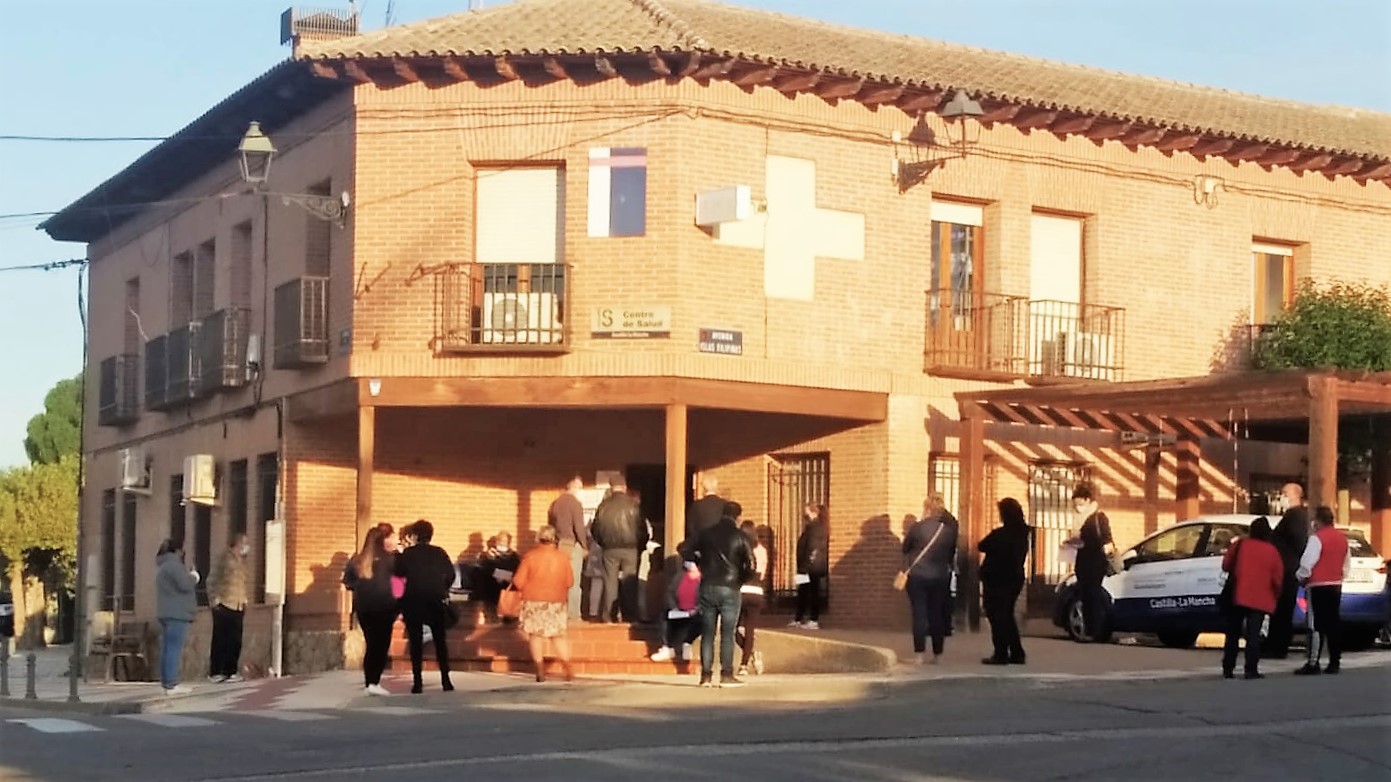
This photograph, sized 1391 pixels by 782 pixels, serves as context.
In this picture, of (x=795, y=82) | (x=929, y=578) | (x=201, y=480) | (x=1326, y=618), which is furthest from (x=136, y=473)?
(x=1326, y=618)

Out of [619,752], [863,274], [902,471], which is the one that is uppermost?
[863,274]

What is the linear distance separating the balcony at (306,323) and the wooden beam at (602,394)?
54.6 inches

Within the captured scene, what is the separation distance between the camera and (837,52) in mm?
26172

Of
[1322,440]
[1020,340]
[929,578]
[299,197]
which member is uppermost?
[299,197]

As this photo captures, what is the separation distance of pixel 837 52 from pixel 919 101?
113 cm

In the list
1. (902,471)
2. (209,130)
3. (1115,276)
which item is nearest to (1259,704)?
(902,471)

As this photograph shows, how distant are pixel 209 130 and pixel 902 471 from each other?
10.7 m

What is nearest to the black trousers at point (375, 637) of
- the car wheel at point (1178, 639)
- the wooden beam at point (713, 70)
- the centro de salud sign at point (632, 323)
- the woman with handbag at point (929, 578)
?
the woman with handbag at point (929, 578)

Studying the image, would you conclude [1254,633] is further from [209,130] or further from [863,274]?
[209,130]

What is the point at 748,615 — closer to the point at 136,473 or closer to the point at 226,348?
the point at 226,348

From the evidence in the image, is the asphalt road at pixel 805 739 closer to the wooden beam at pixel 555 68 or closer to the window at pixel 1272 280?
the wooden beam at pixel 555 68

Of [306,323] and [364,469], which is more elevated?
[306,323]

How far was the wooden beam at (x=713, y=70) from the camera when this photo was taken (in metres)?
24.6

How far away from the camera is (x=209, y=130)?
2983 centimetres
